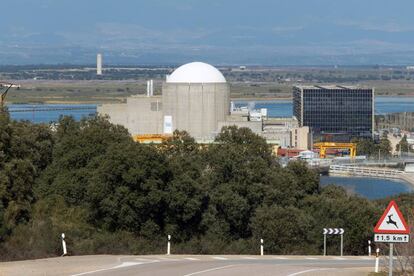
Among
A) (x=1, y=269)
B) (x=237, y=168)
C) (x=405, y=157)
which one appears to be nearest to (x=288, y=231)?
(x=237, y=168)

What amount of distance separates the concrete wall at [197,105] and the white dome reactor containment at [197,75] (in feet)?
2.79

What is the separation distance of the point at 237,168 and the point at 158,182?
6436mm

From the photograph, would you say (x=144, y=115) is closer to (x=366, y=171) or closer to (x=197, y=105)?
(x=197, y=105)

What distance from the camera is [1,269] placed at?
2011cm

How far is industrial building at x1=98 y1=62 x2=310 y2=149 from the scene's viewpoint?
295 ft

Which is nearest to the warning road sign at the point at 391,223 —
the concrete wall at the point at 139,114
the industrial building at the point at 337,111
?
the concrete wall at the point at 139,114

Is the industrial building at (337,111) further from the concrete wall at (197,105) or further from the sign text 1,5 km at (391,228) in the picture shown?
the sign text 1,5 km at (391,228)

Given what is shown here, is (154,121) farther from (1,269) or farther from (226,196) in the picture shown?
(1,269)

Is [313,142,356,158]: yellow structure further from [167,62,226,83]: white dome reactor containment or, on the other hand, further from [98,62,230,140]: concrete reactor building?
[98,62,230,140]: concrete reactor building

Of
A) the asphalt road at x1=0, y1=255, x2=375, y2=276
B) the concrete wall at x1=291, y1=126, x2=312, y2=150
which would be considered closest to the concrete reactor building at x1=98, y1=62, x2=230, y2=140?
the concrete wall at x1=291, y1=126, x2=312, y2=150

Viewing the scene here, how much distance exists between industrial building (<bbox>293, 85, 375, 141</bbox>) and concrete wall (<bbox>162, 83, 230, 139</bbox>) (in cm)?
4898

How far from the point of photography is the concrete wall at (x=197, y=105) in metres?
89.9

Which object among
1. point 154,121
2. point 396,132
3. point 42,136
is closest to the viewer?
point 42,136

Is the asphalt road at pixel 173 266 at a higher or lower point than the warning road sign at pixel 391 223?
lower
